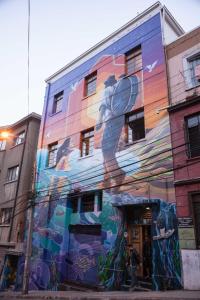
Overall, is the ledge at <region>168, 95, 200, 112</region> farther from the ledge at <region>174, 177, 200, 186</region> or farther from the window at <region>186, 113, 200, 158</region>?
the ledge at <region>174, 177, 200, 186</region>

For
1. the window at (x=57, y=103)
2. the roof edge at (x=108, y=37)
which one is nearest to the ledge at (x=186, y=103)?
the roof edge at (x=108, y=37)

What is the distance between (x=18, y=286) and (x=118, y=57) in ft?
56.1

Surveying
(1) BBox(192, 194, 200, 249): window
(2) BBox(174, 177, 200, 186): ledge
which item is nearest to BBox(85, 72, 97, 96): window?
(2) BBox(174, 177, 200, 186): ledge

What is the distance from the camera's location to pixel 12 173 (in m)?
22.0

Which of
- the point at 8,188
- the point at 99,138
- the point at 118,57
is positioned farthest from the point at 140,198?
the point at 8,188

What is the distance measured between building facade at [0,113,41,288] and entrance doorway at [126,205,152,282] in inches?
323

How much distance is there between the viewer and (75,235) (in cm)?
1498

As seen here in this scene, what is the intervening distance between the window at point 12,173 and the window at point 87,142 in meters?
7.67

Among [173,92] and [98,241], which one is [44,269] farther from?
[173,92]

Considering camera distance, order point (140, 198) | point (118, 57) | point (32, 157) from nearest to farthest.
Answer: point (140, 198) < point (118, 57) < point (32, 157)

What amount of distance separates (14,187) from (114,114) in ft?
36.2

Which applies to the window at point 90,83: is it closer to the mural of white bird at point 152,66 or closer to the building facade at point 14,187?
the mural of white bird at point 152,66

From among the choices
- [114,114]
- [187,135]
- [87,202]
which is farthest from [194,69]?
[87,202]

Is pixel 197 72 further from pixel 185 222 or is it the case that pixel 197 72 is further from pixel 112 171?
pixel 185 222
